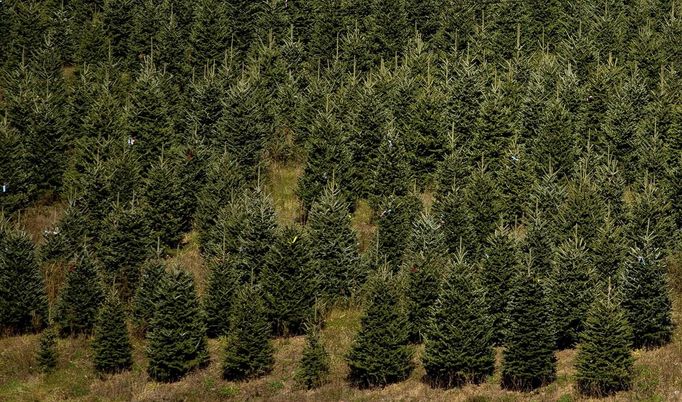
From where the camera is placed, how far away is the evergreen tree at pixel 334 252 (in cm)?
4154

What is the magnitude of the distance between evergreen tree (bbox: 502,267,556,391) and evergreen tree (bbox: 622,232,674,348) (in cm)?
375

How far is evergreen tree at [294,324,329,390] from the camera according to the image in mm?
36375

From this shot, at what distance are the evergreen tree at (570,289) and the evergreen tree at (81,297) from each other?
805 inches

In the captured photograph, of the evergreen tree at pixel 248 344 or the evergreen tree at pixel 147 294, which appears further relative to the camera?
the evergreen tree at pixel 147 294

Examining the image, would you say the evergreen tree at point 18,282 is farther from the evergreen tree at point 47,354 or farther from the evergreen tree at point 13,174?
the evergreen tree at point 13,174

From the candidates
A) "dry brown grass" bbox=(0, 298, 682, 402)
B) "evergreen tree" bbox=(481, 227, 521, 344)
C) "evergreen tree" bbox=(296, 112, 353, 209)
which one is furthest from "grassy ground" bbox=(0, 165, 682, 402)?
"evergreen tree" bbox=(296, 112, 353, 209)

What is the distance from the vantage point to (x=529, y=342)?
3397 cm

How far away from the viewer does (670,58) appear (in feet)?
197

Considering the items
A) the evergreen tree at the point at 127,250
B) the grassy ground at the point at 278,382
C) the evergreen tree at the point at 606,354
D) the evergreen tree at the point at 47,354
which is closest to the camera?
the evergreen tree at the point at 606,354

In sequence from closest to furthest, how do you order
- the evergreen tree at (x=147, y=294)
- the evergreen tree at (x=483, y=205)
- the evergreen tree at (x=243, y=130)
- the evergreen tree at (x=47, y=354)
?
the evergreen tree at (x=47, y=354) < the evergreen tree at (x=147, y=294) < the evergreen tree at (x=483, y=205) < the evergreen tree at (x=243, y=130)

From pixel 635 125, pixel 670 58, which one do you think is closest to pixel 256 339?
pixel 635 125

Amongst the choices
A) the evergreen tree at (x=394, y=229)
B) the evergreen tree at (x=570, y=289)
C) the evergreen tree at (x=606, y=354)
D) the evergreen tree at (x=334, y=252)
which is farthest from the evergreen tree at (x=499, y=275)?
the evergreen tree at (x=334, y=252)

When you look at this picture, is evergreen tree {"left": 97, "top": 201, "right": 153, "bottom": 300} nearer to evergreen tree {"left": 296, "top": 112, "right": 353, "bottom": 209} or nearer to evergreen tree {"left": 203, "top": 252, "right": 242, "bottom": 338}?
evergreen tree {"left": 203, "top": 252, "right": 242, "bottom": 338}

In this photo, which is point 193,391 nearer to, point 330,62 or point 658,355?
point 658,355
